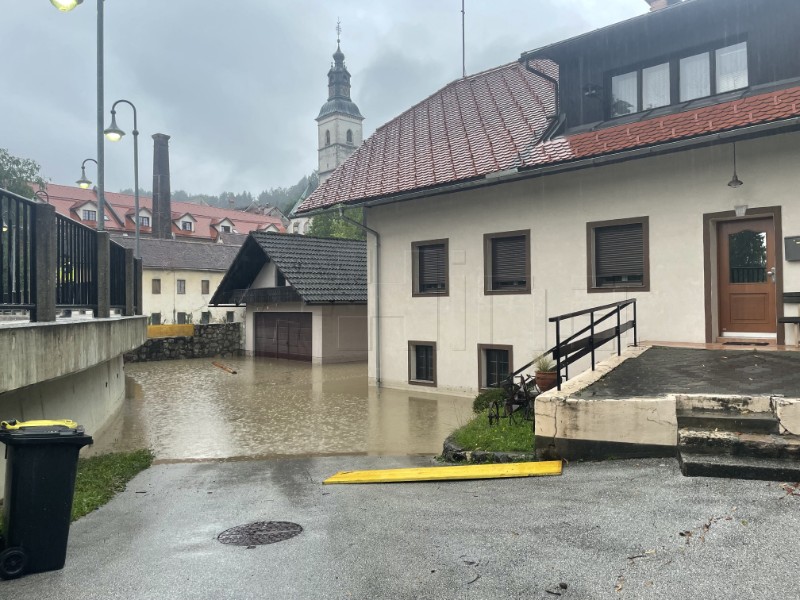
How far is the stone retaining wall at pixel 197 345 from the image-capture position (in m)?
28.9

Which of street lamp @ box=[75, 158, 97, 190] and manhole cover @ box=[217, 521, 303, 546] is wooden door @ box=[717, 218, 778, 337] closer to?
manhole cover @ box=[217, 521, 303, 546]

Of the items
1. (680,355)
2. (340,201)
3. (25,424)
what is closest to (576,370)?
(680,355)

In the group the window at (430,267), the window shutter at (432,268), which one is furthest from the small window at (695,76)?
the window shutter at (432,268)

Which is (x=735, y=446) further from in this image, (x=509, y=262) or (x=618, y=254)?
(x=509, y=262)

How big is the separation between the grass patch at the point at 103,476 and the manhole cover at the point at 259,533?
1694 millimetres

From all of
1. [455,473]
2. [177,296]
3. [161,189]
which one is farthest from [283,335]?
[161,189]

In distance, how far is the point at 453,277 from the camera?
15633 mm

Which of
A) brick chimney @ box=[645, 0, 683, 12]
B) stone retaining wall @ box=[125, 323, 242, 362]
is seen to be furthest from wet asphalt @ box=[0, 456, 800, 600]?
stone retaining wall @ box=[125, 323, 242, 362]

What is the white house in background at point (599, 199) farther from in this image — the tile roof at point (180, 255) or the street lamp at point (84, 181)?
the tile roof at point (180, 255)

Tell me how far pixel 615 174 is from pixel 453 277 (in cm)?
469

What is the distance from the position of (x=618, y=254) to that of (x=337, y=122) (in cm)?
9391

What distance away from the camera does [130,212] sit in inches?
2731

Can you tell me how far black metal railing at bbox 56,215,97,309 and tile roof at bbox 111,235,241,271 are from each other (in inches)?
1458

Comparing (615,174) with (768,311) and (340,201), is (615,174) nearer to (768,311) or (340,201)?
(768,311)
